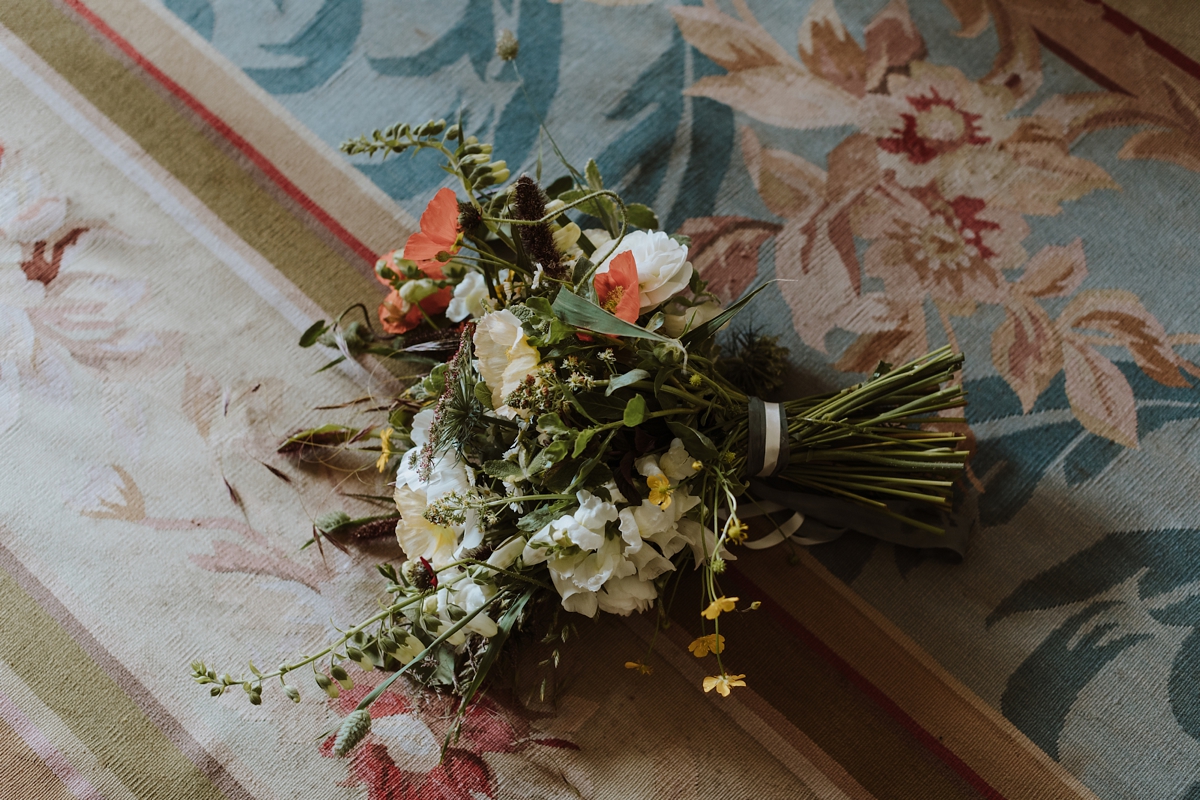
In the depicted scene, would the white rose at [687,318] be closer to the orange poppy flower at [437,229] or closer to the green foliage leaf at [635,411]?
the green foliage leaf at [635,411]

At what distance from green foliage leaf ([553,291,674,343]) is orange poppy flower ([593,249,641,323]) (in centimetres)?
2

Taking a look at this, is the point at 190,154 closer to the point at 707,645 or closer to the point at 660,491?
the point at 660,491

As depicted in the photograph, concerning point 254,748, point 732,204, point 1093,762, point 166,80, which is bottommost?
point 1093,762

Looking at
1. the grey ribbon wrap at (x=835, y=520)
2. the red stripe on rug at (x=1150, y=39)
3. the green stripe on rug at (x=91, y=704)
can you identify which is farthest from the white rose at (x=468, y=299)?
the red stripe on rug at (x=1150, y=39)

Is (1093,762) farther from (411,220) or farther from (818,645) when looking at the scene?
(411,220)

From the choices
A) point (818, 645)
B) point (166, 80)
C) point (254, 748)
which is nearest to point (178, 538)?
point (254, 748)

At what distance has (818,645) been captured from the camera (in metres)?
0.95

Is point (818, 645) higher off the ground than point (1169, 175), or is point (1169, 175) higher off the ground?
point (1169, 175)

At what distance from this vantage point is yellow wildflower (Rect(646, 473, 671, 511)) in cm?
74

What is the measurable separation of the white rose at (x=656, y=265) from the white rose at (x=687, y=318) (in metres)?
0.04

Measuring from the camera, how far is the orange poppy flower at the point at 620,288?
27.9 inches

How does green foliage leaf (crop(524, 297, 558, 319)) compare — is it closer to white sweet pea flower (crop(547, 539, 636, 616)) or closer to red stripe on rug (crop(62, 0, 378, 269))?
white sweet pea flower (crop(547, 539, 636, 616))

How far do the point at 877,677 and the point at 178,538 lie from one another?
867 mm

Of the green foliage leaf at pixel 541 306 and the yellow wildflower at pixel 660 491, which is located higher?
the green foliage leaf at pixel 541 306
